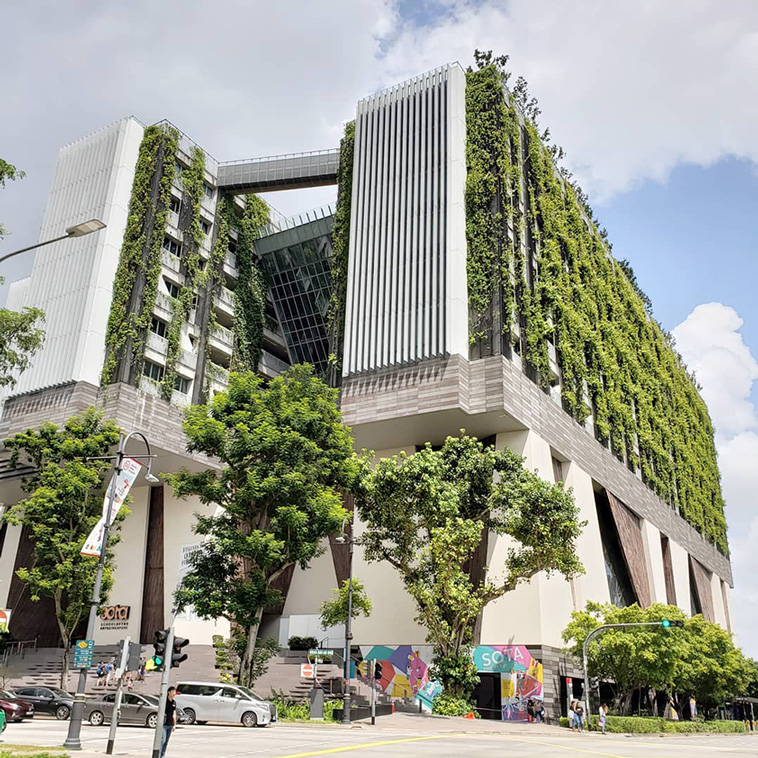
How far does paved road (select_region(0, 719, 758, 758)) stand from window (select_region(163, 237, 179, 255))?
112 feet

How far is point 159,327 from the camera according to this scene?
5309 cm

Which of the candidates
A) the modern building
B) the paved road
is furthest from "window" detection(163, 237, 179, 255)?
the paved road

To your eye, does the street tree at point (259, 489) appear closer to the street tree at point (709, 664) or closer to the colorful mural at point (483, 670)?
the colorful mural at point (483, 670)

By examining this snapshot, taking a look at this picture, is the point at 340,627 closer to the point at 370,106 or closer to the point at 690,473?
the point at 370,106

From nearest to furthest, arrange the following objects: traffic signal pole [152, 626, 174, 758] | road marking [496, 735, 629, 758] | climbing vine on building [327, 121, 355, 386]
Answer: traffic signal pole [152, 626, 174, 758] < road marking [496, 735, 629, 758] < climbing vine on building [327, 121, 355, 386]

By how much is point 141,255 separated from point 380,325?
58.0ft

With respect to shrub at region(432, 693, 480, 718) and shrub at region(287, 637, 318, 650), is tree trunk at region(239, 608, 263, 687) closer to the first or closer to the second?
shrub at region(432, 693, 480, 718)

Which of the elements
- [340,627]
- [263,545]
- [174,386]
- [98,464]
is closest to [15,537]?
[174,386]

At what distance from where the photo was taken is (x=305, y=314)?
62.3m

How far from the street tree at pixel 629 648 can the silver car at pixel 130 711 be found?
22458 mm

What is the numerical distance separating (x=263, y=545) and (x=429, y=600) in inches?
352

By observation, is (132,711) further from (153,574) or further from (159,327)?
(159,327)

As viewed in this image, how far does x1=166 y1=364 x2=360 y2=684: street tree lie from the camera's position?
31922 mm

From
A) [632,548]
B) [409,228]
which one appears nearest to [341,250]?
[409,228]
